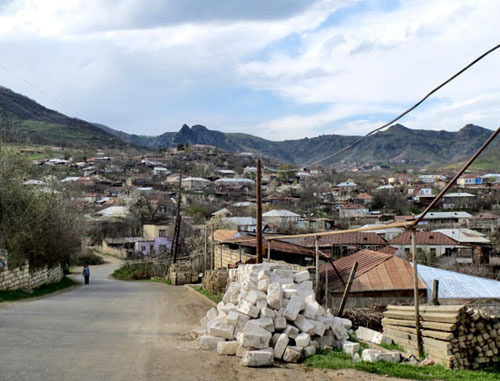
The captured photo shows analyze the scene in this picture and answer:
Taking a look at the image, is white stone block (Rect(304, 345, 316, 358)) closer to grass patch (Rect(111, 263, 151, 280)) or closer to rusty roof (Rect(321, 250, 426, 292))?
rusty roof (Rect(321, 250, 426, 292))

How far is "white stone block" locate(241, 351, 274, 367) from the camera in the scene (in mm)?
8148

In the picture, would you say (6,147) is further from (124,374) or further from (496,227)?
(496,227)

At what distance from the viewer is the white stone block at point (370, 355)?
8.29 m

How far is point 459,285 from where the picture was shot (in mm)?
17906

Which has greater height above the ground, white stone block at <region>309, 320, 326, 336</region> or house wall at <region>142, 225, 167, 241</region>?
white stone block at <region>309, 320, 326, 336</region>

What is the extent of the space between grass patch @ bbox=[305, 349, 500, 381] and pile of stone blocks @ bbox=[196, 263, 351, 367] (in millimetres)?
451

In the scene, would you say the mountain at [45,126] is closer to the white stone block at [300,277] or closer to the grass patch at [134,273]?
the grass patch at [134,273]

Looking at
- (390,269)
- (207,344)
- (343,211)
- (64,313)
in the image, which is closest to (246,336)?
(207,344)

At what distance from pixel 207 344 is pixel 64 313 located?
701cm

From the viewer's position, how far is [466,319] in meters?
8.16

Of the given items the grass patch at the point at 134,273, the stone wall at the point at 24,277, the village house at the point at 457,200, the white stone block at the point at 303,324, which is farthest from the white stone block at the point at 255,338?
the village house at the point at 457,200

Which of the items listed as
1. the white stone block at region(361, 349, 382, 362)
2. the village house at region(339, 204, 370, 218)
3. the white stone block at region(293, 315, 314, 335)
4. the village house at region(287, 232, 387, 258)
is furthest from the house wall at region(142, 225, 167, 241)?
the white stone block at region(361, 349, 382, 362)

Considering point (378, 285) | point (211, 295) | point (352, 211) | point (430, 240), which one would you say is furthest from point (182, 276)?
point (352, 211)

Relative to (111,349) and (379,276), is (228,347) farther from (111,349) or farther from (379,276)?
(379,276)
